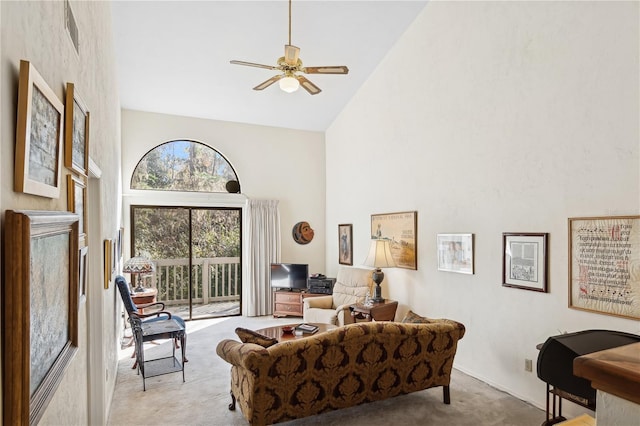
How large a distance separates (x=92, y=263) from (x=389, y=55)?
4736mm

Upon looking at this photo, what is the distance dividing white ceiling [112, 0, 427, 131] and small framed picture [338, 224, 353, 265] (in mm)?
2271

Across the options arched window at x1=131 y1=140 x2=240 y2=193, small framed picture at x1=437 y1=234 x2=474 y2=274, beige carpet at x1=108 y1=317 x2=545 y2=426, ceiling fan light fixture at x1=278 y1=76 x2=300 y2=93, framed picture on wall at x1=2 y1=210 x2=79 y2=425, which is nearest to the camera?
framed picture on wall at x1=2 y1=210 x2=79 y2=425

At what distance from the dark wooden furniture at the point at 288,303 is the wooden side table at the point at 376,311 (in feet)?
4.87

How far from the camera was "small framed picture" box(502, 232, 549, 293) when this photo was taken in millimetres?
3424

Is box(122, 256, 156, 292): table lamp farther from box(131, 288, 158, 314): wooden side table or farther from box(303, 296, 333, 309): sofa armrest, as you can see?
box(303, 296, 333, 309): sofa armrest

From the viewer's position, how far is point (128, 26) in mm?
4438

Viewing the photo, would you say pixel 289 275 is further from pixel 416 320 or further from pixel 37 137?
pixel 37 137

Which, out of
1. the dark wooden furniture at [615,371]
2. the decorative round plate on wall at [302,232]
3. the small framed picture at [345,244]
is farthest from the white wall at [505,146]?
the dark wooden furniture at [615,371]

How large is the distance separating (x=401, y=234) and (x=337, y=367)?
2.77 m

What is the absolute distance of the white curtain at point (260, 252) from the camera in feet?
22.7

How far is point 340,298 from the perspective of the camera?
6.08 meters

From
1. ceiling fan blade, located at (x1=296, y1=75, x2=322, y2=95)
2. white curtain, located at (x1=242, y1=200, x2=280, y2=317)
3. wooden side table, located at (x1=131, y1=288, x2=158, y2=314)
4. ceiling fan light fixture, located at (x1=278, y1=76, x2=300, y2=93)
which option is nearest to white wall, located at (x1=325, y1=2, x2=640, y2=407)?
ceiling fan blade, located at (x1=296, y1=75, x2=322, y2=95)

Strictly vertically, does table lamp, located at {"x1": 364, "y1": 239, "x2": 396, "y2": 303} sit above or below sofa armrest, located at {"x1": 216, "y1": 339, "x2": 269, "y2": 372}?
above

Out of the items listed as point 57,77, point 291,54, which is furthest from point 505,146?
point 57,77
